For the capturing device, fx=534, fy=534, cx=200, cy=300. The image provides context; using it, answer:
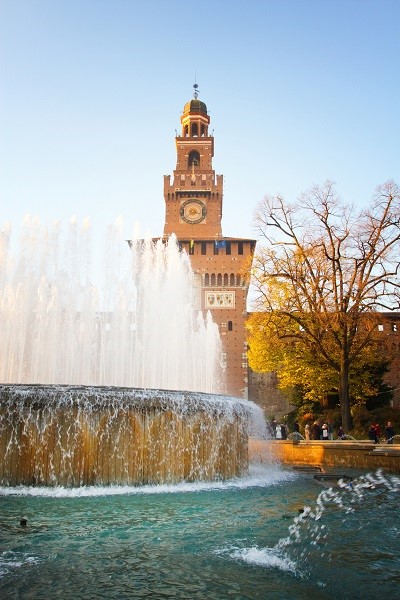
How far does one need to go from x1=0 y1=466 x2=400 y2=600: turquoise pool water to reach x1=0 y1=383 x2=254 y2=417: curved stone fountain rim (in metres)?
1.28

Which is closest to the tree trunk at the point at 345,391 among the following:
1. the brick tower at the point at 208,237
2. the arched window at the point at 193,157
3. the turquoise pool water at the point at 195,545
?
the turquoise pool water at the point at 195,545

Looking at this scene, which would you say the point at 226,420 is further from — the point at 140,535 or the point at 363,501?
the point at 140,535

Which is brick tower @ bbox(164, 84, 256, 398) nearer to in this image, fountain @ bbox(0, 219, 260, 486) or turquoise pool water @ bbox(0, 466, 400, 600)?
fountain @ bbox(0, 219, 260, 486)

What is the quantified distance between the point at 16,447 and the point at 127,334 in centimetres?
1026

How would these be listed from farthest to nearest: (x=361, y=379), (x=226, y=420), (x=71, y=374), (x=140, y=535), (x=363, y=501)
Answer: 1. (x=361, y=379)
2. (x=71, y=374)
3. (x=226, y=420)
4. (x=363, y=501)
5. (x=140, y=535)

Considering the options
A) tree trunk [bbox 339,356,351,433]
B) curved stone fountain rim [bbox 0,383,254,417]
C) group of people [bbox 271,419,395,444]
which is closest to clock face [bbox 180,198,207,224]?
group of people [bbox 271,419,395,444]

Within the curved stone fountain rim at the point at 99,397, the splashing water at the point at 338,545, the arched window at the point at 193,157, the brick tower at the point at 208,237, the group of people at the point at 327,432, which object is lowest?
the splashing water at the point at 338,545

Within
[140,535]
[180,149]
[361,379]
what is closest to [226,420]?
[140,535]

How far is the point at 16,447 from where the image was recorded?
7891 millimetres

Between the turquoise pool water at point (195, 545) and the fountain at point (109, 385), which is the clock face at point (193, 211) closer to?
Answer: the fountain at point (109, 385)

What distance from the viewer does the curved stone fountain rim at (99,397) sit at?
809 cm

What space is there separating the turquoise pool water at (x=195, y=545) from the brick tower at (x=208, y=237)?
28.0 metres

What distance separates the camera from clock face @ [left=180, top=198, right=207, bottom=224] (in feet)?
145

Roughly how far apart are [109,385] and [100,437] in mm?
6456
